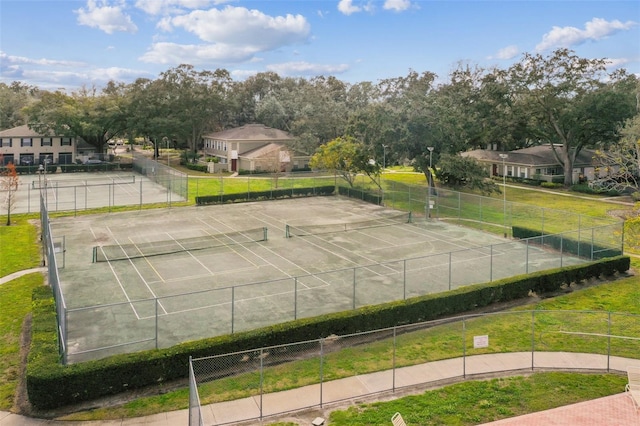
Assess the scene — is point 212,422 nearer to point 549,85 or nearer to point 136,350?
point 136,350

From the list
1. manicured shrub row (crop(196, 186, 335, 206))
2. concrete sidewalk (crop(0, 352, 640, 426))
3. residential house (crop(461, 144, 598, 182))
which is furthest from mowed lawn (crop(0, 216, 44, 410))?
residential house (crop(461, 144, 598, 182))

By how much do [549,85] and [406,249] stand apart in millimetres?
38424

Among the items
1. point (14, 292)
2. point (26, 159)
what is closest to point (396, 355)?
point (14, 292)

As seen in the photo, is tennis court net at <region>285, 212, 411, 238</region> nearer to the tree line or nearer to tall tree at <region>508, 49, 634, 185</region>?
the tree line

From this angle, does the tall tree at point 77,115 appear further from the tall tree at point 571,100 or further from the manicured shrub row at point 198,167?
the tall tree at point 571,100

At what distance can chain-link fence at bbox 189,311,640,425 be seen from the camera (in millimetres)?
15062

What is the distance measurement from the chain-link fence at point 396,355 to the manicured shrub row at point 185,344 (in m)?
0.46

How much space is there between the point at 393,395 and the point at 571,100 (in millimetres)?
54970

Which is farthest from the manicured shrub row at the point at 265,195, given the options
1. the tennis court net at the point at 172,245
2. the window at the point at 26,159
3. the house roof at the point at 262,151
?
the window at the point at 26,159

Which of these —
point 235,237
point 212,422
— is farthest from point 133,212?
point 212,422

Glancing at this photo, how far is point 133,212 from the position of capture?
43.9m

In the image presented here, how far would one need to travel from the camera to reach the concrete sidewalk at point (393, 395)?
1368 cm

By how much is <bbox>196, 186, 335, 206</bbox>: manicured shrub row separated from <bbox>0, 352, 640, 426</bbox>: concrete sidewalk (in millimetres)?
34644

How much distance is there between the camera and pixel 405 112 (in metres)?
52.2
